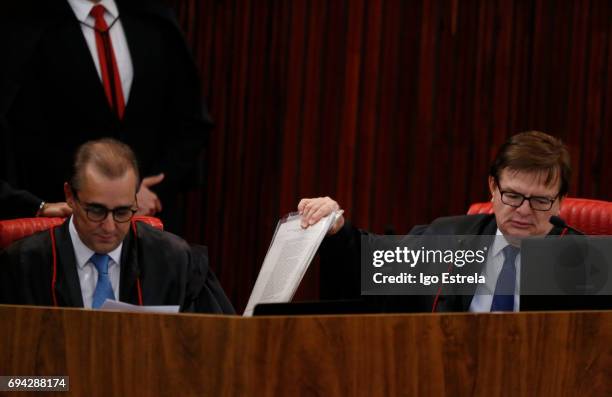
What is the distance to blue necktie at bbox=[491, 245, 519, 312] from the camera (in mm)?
2971

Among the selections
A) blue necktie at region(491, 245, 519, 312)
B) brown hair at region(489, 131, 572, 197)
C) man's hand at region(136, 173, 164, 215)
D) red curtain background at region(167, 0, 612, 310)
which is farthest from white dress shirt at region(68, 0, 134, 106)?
blue necktie at region(491, 245, 519, 312)

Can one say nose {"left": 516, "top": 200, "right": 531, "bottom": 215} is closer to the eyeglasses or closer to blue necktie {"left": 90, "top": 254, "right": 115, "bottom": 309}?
the eyeglasses

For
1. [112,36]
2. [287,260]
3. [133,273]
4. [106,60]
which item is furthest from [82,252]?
[112,36]

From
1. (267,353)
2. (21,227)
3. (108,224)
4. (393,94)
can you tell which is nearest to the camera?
(267,353)

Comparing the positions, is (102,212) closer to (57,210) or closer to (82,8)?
(57,210)

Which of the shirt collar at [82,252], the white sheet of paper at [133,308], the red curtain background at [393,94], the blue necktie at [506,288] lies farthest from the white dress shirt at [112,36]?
the white sheet of paper at [133,308]

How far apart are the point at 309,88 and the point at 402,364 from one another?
110 inches

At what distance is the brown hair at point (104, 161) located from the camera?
2943 mm

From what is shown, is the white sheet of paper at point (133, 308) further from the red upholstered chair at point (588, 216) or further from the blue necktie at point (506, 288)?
the red upholstered chair at point (588, 216)

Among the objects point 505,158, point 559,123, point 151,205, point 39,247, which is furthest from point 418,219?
point 39,247

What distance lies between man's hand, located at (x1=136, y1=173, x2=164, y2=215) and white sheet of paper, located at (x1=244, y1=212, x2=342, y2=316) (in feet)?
4.12

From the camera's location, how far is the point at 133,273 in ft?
9.68

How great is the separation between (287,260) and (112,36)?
6.08 feet

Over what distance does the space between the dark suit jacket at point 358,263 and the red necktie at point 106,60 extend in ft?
4.29
